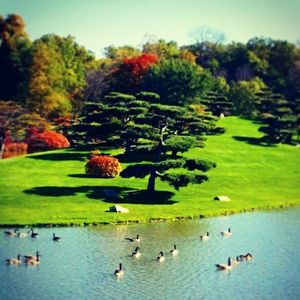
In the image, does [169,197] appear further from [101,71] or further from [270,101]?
[101,71]

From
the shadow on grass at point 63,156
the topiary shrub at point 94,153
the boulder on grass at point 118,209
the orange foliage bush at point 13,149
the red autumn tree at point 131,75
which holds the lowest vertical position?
the boulder on grass at point 118,209

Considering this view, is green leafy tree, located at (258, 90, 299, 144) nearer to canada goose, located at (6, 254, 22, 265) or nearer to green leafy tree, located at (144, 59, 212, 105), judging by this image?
green leafy tree, located at (144, 59, 212, 105)

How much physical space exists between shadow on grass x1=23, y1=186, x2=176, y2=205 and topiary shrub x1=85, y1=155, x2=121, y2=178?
13.6 ft

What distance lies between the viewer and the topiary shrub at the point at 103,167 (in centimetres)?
6662

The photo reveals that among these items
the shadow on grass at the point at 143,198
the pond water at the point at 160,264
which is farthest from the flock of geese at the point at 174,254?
the shadow on grass at the point at 143,198

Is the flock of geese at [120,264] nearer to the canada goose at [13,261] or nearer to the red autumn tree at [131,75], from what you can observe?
the canada goose at [13,261]

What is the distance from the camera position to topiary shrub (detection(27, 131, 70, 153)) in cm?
8594

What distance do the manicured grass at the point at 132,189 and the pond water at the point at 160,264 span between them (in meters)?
2.92

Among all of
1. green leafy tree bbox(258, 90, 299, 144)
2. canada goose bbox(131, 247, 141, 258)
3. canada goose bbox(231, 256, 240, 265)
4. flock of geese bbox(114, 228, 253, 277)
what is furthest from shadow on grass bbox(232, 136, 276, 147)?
canada goose bbox(131, 247, 141, 258)

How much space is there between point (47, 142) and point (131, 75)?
23.7 meters

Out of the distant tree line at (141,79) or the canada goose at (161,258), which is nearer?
the canada goose at (161,258)

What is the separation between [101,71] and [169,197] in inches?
2480

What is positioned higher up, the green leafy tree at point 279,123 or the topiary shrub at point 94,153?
the green leafy tree at point 279,123

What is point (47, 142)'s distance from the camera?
3398 inches
